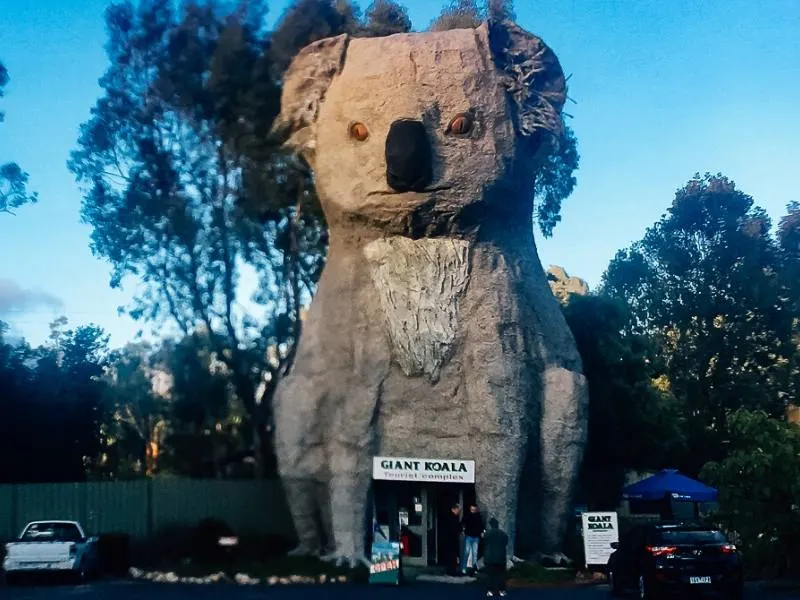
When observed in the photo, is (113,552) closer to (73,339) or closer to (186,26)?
(73,339)

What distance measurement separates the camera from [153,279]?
30.5m

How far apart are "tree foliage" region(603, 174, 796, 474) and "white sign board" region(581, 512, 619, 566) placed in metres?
19.4

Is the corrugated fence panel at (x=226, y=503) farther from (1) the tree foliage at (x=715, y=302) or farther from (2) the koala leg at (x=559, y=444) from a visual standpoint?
(1) the tree foliage at (x=715, y=302)

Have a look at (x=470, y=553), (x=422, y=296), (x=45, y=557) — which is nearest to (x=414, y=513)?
(x=470, y=553)

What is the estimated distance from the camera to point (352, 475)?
18938 mm

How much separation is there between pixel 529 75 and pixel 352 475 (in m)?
8.58

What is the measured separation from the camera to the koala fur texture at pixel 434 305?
1897cm

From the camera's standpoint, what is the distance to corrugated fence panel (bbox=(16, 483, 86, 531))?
985 inches

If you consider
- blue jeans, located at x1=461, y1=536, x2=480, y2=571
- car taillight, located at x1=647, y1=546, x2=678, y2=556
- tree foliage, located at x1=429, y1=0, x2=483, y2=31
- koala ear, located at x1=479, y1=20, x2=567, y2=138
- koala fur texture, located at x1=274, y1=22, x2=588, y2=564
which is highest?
tree foliage, located at x1=429, y1=0, x2=483, y2=31

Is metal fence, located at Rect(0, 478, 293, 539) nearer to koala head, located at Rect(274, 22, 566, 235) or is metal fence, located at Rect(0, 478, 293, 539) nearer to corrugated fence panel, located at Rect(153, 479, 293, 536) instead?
corrugated fence panel, located at Rect(153, 479, 293, 536)

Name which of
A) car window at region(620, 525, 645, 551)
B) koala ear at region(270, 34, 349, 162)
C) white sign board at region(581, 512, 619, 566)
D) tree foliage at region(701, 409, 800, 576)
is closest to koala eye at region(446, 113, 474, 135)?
koala ear at region(270, 34, 349, 162)

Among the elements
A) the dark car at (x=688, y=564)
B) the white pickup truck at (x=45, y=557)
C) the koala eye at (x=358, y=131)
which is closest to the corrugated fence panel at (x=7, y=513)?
the white pickup truck at (x=45, y=557)

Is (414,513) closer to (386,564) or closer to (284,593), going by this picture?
(386,564)

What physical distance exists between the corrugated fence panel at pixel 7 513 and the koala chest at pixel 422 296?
466 inches
